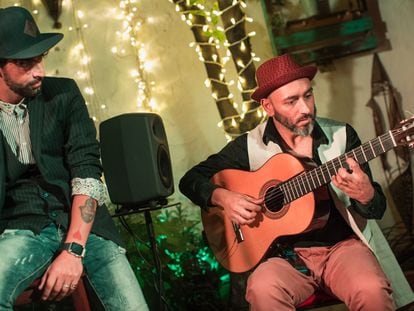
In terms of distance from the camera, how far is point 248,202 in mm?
2943

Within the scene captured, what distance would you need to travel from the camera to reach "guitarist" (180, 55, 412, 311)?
2.53m

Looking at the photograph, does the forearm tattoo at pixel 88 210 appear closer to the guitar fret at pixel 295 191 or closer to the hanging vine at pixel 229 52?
the guitar fret at pixel 295 191

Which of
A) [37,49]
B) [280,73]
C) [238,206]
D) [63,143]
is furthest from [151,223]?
[37,49]

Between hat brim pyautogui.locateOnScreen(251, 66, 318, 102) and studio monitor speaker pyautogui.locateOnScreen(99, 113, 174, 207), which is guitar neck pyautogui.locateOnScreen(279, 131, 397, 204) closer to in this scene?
hat brim pyautogui.locateOnScreen(251, 66, 318, 102)

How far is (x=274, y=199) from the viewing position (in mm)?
2902

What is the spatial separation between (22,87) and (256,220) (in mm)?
1357

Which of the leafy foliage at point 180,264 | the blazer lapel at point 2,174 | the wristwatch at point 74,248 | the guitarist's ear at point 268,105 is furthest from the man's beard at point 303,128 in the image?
the leafy foliage at point 180,264

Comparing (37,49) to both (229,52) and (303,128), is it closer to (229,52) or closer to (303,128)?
(303,128)

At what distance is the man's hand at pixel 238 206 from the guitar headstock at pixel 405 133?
83cm

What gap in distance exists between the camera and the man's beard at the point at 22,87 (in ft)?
8.40

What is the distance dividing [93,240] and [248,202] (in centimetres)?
83

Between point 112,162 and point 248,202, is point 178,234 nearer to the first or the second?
point 112,162

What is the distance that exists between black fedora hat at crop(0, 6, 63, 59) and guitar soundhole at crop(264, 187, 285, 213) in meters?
1.31

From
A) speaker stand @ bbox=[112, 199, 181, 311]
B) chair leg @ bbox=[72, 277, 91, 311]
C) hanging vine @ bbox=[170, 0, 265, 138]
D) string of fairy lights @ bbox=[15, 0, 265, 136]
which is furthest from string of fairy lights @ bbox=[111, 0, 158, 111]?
chair leg @ bbox=[72, 277, 91, 311]
